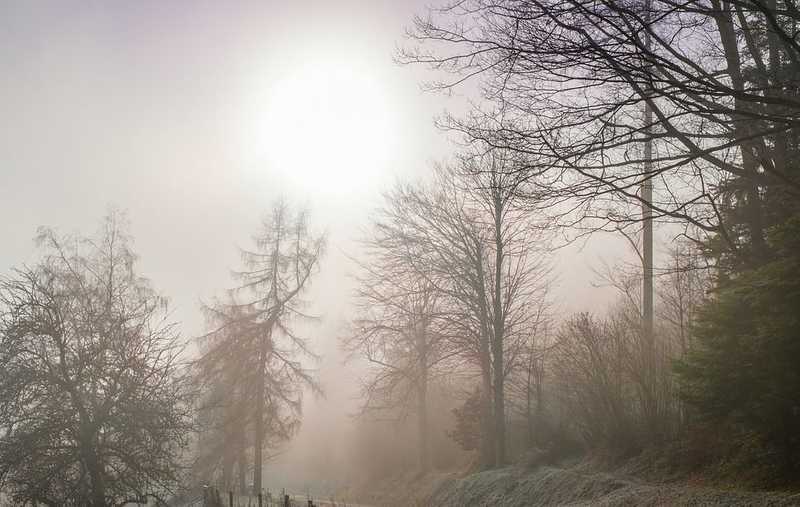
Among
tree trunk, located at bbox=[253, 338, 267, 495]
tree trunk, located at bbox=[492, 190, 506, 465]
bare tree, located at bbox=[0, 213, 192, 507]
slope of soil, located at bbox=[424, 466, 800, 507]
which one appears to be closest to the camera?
slope of soil, located at bbox=[424, 466, 800, 507]

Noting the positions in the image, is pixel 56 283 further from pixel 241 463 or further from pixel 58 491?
pixel 241 463

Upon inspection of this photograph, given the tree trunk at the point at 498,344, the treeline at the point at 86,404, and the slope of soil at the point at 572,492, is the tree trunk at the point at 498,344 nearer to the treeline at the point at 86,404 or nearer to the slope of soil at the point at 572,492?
the slope of soil at the point at 572,492

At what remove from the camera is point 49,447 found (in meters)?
11.9

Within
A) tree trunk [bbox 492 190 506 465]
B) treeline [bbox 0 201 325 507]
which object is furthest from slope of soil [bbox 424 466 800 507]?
treeline [bbox 0 201 325 507]

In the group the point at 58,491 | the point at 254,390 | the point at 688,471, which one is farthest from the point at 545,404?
the point at 58,491

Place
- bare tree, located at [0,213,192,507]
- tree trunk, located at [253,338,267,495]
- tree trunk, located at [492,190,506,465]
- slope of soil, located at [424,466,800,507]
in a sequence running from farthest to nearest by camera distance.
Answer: tree trunk, located at [253,338,267,495] < tree trunk, located at [492,190,506,465] < bare tree, located at [0,213,192,507] < slope of soil, located at [424,466,800,507]

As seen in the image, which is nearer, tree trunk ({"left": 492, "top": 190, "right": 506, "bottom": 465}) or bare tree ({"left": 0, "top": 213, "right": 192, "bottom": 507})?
bare tree ({"left": 0, "top": 213, "right": 192, "bottom": 507})

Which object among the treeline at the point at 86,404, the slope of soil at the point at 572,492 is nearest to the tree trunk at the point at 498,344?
the slope of soil at the point at 572,492

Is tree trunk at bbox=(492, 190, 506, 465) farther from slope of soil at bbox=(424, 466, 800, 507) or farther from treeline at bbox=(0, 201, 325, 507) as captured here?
treeline at bbox=(0, 201, 325, 507)

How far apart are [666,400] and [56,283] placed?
17.6 metres

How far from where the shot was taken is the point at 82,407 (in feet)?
40.7

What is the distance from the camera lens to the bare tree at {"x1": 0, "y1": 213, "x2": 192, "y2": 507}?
1210 centimetres

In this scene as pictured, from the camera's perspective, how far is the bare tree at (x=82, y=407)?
39.7 ft

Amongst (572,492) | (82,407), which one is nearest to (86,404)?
(82,407)
